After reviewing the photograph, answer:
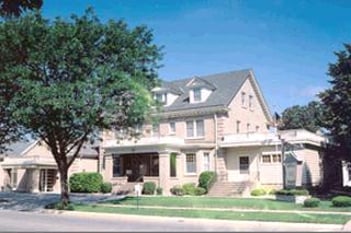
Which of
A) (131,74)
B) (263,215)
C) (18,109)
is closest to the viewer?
(263,215)

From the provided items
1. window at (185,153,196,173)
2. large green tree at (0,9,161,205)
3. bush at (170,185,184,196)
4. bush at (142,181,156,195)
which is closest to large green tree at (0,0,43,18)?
large green tree at (0,9,161,205)

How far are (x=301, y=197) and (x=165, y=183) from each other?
1277 cm

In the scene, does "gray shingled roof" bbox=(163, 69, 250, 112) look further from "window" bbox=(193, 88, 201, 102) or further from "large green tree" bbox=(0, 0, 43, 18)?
"large green tree" bbox=(0, 0, 43, 18)

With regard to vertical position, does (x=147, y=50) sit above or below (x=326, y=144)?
above

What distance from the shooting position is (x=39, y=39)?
26406 millimetres

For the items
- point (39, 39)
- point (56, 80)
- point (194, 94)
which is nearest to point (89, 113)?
point (56, 80)

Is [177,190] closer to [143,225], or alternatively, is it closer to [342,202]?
[342,202]

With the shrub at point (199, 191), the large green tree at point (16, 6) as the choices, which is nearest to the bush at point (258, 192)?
the shrub at point (199, 191)

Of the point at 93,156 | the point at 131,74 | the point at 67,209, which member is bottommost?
the point at 67,209

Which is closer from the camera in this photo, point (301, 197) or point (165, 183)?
point (301, 197)

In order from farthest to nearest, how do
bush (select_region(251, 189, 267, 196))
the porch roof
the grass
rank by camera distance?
1. the porch roof
2. bush (select_region(251, 189, 267, 196))
3. the grass

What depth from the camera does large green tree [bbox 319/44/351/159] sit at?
3265 centimetres

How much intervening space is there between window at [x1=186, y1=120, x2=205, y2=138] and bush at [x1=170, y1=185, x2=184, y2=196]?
498cm

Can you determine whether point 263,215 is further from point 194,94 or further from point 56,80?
point 194,94
